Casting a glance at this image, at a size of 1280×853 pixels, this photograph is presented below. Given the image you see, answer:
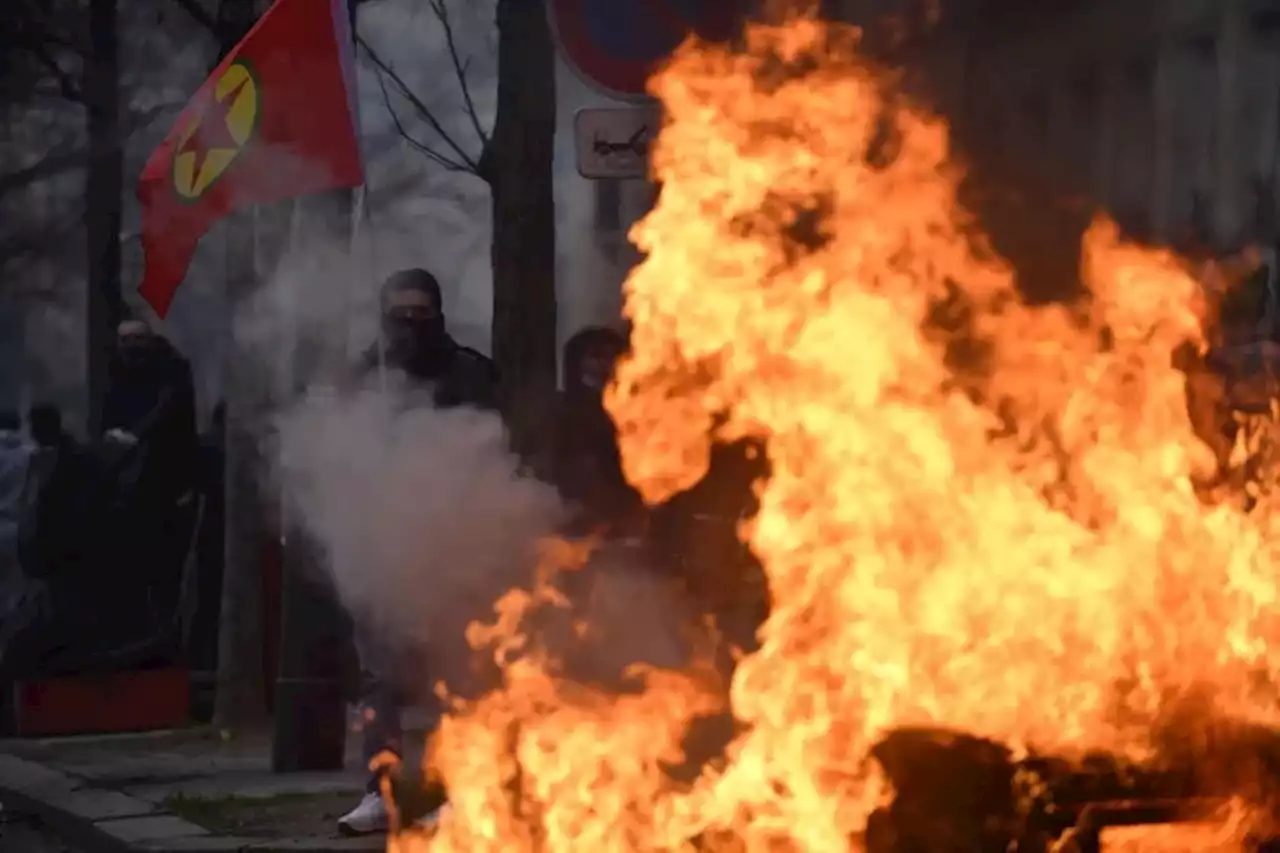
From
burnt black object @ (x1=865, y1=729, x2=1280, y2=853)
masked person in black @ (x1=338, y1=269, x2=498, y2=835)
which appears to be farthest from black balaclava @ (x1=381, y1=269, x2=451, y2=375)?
burnt black object @ (x1=865, y1=729, x2=1280, y2=853)

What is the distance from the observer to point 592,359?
763 centimetres

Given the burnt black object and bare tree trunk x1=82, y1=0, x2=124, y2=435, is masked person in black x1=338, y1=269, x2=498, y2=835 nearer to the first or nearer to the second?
the burnt black object

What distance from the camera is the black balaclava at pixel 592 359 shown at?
7.61 meters

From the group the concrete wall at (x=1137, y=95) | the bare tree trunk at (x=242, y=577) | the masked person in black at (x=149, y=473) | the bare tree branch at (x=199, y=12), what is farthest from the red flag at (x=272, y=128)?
the concrete wall at (x=1137, y=95)

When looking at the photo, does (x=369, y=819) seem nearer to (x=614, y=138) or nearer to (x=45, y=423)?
(x=614, y=138)

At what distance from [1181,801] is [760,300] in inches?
83.7

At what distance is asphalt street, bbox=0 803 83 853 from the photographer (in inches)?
323

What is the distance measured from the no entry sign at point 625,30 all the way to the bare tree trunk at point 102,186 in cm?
1192

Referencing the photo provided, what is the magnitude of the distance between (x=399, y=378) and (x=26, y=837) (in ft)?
8.87

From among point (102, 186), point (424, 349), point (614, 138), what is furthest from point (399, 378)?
point (102, 186)

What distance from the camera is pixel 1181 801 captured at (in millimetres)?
4969

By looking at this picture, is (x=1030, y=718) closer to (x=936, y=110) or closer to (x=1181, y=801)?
(x=1181, y=801)

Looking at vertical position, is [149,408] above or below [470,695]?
above

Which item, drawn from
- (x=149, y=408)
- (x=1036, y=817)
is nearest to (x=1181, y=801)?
(x=1036, y=817)
